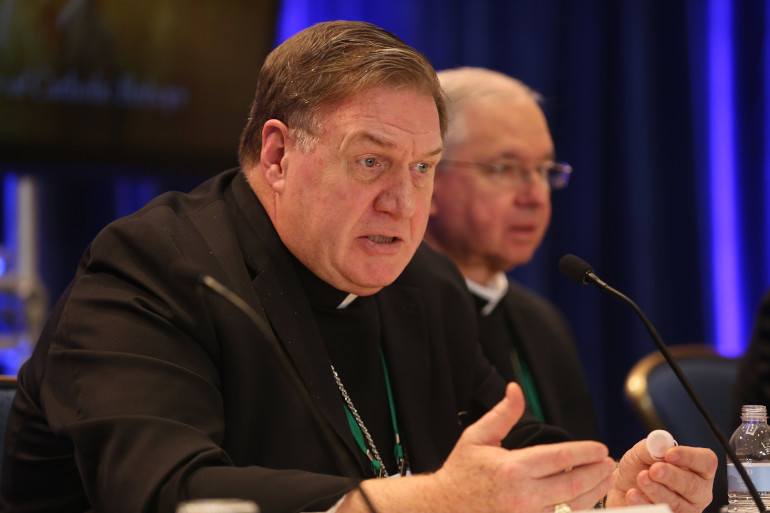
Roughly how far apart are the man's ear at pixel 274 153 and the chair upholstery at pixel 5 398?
67cm

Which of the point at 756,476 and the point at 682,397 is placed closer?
the point at 756,476

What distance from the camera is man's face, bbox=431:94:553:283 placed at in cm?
298

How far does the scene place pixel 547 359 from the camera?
2.94m

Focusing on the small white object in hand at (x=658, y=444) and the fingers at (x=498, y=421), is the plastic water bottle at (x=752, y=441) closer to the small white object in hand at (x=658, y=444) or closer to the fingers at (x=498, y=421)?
the small white object in hand at (x=658, y=444)

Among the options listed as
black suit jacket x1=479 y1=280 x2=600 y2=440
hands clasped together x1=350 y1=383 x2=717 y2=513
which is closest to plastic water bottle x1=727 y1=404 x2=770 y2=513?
hands clasped together x1=350 y1=383 x2=717 y2=513

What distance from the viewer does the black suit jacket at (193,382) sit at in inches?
54.4

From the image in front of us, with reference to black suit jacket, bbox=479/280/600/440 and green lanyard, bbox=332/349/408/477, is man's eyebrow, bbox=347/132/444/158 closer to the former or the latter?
green lanyard, bbox=332/349/408/477

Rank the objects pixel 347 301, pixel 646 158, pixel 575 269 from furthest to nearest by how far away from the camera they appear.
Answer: pixel 646 158 → pixel 347 301 → pixel 575 269

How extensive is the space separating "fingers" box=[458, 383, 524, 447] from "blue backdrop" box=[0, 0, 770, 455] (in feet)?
11.4

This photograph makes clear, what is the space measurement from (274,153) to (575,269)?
594 mm

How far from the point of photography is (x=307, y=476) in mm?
Result: 1347

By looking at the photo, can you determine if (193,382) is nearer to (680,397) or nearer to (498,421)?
(498,421)

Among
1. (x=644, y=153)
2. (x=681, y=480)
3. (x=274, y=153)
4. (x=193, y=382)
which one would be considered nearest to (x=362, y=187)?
(x=274, y=153)

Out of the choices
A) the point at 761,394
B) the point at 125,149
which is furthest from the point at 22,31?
the point at 761,394
